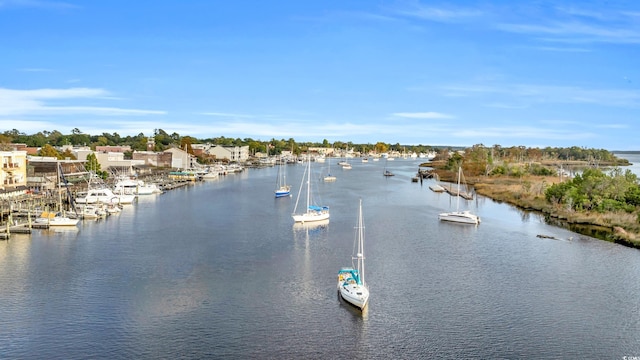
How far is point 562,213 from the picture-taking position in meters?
29.0

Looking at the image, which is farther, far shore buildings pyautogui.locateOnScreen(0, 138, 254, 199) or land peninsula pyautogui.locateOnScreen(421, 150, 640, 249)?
far shore buildings pyautogui.locateOnScreen(0, 138, 254, 199)

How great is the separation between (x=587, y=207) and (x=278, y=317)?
21.9m

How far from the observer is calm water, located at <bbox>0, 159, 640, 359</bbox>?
11.5 meters

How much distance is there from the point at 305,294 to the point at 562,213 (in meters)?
19.8

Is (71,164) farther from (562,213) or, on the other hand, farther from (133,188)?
(562,213)

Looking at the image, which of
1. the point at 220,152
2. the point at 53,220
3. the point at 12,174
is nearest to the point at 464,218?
the point at 53,220

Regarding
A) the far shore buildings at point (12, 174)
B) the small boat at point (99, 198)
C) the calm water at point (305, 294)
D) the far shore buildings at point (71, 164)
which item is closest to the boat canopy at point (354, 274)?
the calm water at point (305, 294)

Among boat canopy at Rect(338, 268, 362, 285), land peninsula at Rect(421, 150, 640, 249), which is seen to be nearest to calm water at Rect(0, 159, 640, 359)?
boat canopy at Rect(338, 268, 362, 285)

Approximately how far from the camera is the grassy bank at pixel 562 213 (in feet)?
75.9

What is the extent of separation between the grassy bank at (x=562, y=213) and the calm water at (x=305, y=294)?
1441 mm

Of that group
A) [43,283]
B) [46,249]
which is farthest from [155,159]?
[43,283]

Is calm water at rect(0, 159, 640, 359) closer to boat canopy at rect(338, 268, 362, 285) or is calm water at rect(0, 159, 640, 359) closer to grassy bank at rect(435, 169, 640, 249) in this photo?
boat canopy at rect(338, 268, 362, 285)

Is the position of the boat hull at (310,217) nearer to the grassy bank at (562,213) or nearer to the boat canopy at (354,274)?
the boat canopy at (354,274)

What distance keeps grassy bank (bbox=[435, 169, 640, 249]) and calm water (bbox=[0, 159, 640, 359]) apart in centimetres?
144
